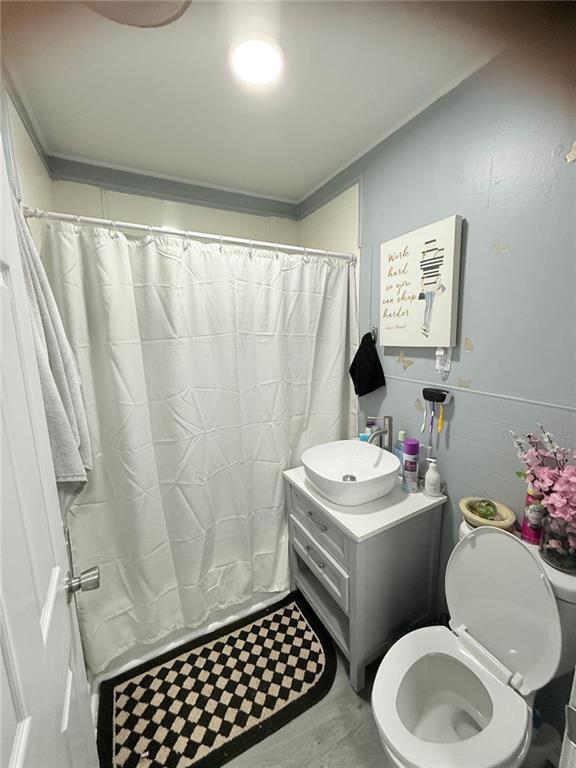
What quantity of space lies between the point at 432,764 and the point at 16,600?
1.06 metres

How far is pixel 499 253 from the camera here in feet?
3.65

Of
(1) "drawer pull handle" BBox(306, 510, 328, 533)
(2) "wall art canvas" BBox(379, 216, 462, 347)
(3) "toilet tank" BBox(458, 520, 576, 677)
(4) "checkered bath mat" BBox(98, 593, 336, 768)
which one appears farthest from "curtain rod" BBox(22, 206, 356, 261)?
(4) "checkered bath mat" BBox(98, 593, 336, 768)

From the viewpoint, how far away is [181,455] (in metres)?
1.44

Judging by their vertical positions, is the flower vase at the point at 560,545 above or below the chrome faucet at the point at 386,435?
below

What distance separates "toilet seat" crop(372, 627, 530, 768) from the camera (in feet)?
2.59

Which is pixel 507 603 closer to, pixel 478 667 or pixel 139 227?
pixel 478 667

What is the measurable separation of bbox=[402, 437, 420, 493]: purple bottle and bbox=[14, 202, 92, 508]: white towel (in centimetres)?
129

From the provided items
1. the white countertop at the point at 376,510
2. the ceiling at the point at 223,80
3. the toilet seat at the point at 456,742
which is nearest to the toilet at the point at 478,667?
the toilet seat at the point at 456,742

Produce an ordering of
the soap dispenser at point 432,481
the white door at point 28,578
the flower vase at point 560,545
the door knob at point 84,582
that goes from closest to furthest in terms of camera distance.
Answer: the white door at point 28,578, the door knob at point 84,582, the flower vase at point 560,545, the soap dispenser at point 432,481

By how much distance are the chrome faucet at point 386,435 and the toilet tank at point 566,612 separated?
765mm

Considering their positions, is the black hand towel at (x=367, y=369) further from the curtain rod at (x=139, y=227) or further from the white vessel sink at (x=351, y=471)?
the curtain rod at (x=139, y=227)

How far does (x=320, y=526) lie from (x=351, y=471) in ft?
0.99

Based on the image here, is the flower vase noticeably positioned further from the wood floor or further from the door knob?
the door knob

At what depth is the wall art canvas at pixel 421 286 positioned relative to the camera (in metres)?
1.24
